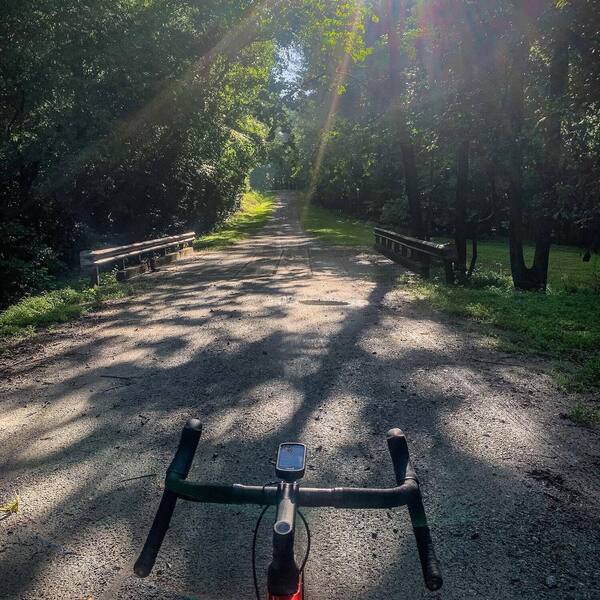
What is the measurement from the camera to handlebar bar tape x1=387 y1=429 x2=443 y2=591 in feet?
5.05

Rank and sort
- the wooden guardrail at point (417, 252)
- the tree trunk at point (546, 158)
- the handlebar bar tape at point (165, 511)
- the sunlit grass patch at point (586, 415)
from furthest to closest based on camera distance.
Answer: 1. the wooden guardrail at point (417, 252)
2. the tree trunk at point (546, 158)
3. the sunlit grass patch at point (586, 415)
4. the handlebar bar tape at point (165, 511)

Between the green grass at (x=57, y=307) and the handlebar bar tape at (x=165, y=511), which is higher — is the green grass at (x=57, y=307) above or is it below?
below

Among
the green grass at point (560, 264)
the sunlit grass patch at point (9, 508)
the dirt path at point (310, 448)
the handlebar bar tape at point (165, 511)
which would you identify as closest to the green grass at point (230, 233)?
the green grass at point (560, 264)

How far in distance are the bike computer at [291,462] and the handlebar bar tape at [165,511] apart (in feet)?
1.15

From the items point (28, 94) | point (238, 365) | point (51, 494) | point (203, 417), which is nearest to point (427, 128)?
point (28, 94)

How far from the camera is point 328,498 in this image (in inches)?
64.9

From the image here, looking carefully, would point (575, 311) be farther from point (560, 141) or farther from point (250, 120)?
point (250, 120)

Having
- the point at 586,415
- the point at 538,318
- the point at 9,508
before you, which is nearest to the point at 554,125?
the point at 538,318

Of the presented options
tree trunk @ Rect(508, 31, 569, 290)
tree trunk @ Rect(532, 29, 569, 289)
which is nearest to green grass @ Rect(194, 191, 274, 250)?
tree trunk @ Rect(508, 31, 569, 290)

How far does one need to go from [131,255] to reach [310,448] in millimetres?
13205

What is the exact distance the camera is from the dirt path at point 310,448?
3096 millimetres

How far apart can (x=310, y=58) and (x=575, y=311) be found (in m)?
23.0

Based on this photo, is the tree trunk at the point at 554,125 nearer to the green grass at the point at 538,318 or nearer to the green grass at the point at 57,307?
the green grass at the point at 538,318

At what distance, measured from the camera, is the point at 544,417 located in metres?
5.21
